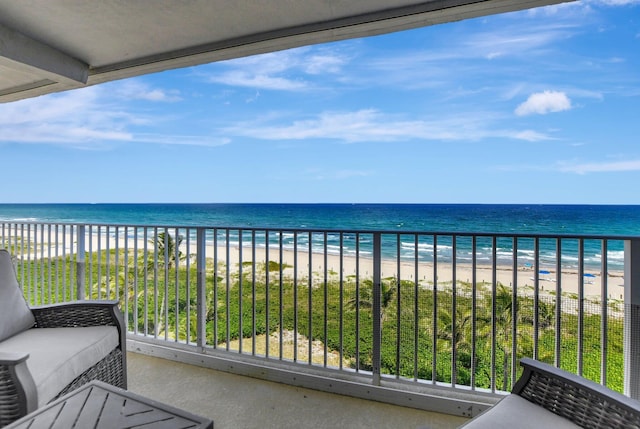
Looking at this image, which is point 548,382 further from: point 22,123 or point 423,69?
point 22,123

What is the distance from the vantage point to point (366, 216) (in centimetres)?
2352

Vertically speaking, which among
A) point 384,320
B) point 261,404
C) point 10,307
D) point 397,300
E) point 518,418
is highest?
point 10,307

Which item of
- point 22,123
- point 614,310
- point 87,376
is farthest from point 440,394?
point 22,123

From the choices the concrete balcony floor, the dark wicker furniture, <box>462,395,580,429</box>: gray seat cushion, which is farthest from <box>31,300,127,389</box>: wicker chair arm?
<box>462,395,580,429</box>: gray seat cushion

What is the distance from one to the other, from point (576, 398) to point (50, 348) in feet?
7.76

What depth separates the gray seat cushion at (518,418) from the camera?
1169 millimetres

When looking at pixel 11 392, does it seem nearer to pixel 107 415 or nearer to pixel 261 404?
pixel 107 415

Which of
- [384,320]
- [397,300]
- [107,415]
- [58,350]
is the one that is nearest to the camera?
[107,415]

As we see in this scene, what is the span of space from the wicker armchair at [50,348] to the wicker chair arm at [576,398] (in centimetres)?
200

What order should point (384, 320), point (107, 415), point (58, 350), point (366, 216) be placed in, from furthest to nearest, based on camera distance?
point (366, 216), point (384, 320), point (58, 350), point (107, 415)

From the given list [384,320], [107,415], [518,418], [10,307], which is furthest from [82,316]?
[384,320]

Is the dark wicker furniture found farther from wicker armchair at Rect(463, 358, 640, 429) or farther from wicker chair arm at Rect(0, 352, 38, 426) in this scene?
wicker armchair at Rect(463, 358, 640, 429)

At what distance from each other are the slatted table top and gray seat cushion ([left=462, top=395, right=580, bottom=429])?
969mm

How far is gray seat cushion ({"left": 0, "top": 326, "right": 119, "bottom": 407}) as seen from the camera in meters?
1.46
